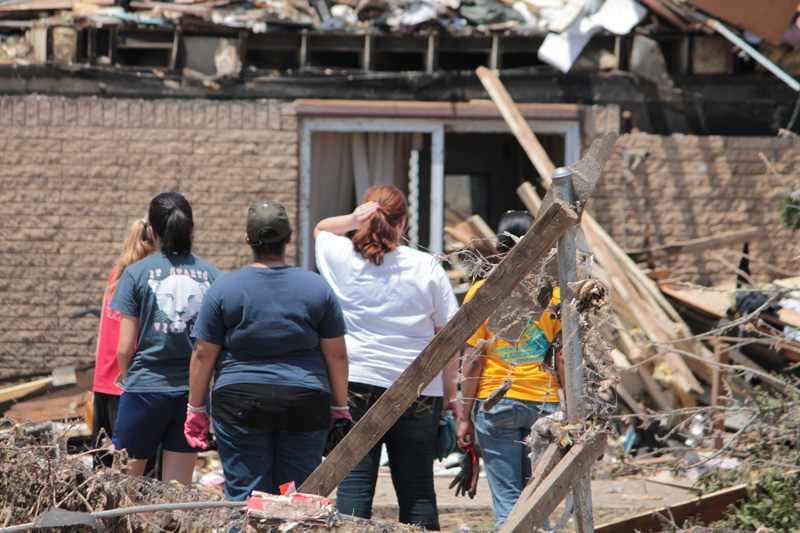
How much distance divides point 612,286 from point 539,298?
11.3 ft

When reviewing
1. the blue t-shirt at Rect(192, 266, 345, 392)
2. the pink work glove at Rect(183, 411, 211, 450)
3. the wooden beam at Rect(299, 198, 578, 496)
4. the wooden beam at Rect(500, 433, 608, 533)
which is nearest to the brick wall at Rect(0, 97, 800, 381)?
the pink work glove at Rect(183, 411, 211, 450)

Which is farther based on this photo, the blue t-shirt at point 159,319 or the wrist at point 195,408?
the blue t-shirt at point 159,319

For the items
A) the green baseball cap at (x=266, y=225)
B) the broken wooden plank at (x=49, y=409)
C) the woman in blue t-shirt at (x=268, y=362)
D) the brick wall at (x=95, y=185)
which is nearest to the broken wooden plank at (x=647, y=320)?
the brick wall at (x=95, y=185)

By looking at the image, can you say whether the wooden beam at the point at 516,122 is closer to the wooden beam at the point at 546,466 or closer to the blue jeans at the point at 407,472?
the blue jeans at the point at 407,472

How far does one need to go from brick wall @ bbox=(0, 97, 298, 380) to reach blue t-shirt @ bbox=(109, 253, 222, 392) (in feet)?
9.44

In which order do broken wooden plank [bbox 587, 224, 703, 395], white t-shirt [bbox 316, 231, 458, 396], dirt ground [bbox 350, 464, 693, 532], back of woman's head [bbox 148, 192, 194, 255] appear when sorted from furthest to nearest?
1. broken wooden plank [bbox 587, 224, 703, 395]
2. dirt ground [bbox 350, 464, 693, 532]
3. back of woman's head [bbox 148, 192, 194, 255]
4. white t-shirt [bbox 316, 231, 458, 396]

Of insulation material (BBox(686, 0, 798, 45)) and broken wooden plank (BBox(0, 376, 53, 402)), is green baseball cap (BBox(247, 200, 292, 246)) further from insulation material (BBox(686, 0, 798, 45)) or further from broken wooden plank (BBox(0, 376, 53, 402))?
insulation material (BBox(686, 0, 798, 45))

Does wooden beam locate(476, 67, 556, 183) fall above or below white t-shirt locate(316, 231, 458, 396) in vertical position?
above

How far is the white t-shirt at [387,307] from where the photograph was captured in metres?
3.40

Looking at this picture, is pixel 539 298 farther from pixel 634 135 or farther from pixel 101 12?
pixel 101 12

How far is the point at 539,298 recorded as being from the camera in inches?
96.0

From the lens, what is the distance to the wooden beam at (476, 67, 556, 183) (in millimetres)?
6008

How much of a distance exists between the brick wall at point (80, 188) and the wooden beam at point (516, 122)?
2.00 metres

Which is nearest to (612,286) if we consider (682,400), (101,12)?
(682,400)
